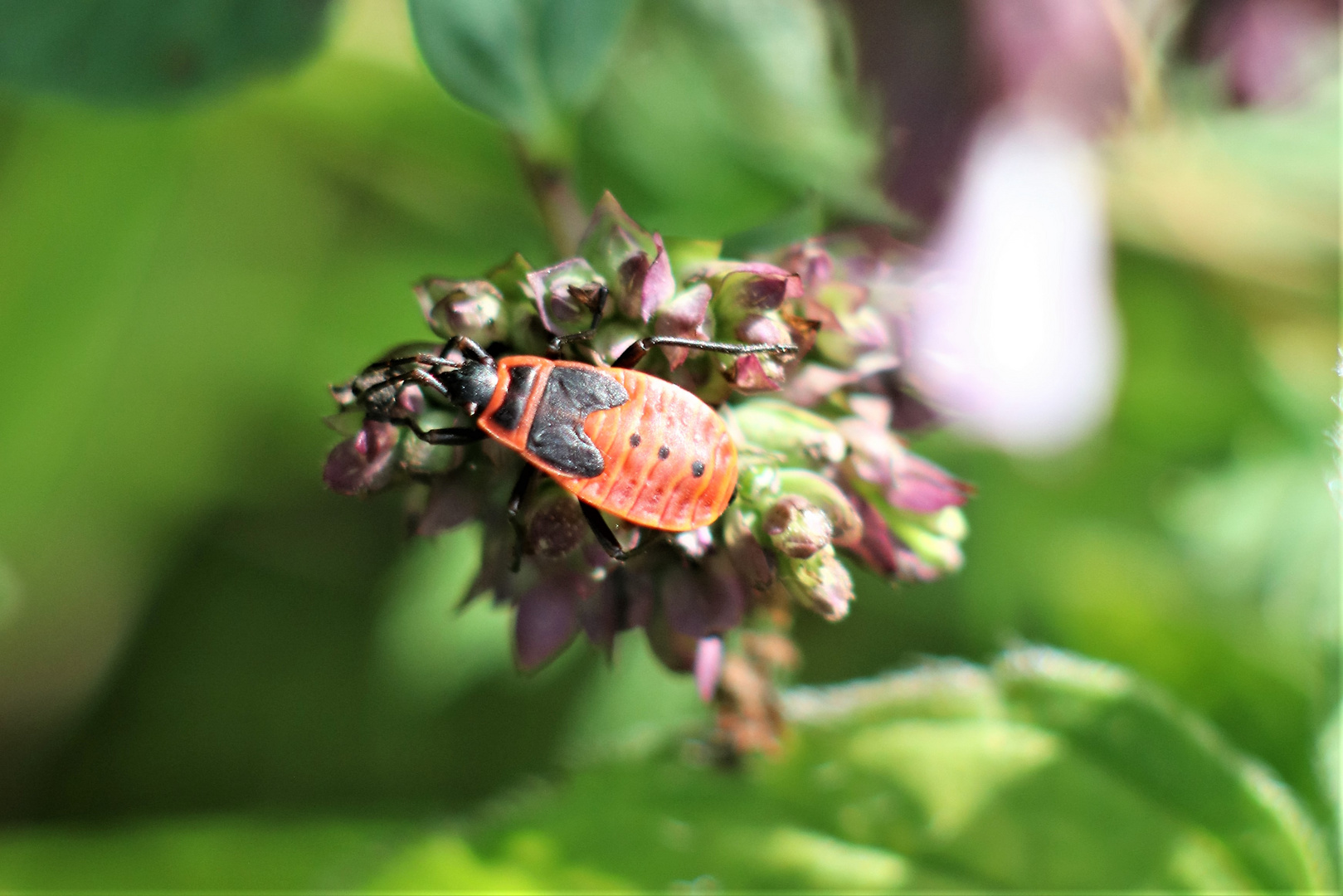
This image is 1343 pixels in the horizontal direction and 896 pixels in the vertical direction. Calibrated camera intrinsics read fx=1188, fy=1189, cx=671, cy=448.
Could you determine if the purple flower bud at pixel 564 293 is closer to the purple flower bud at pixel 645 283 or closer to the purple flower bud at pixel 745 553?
the purple flower bud at pixel 645 283

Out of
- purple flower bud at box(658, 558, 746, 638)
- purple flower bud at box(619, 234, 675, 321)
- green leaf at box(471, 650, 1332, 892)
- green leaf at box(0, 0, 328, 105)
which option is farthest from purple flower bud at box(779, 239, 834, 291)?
green leaf at box(0, 0, 328, 105)

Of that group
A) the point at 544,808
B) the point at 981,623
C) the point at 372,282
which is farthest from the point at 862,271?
the point at 372,282

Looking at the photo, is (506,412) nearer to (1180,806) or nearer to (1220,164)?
(1180,806)

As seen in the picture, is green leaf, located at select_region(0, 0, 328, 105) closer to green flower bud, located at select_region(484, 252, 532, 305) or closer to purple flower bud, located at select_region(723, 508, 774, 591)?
green flower bud, located at select_region(484, 252, 532, 305)

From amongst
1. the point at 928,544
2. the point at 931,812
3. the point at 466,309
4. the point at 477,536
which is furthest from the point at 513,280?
the point at 931,812

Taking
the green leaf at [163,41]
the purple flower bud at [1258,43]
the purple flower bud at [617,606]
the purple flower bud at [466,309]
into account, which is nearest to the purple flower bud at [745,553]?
the purple flower bud at [617,606]

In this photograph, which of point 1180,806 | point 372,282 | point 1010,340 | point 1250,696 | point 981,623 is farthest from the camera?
point 372,282

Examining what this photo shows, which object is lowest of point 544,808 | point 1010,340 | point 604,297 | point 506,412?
point 544,808
